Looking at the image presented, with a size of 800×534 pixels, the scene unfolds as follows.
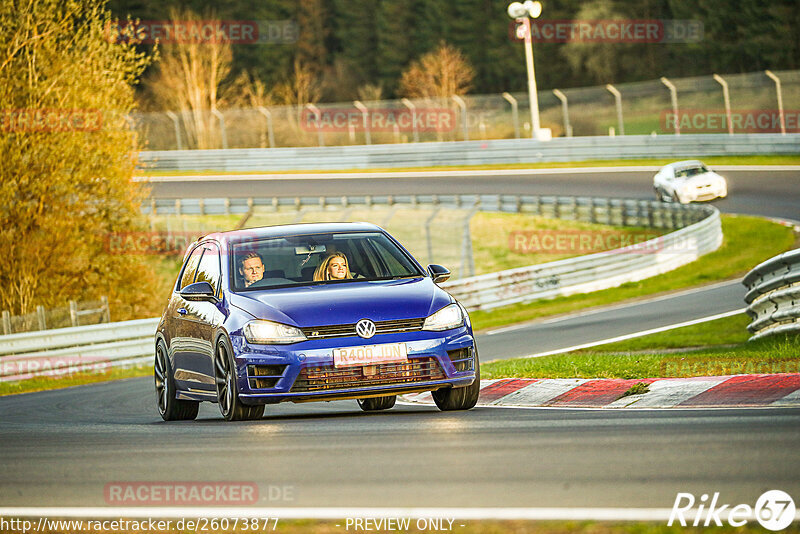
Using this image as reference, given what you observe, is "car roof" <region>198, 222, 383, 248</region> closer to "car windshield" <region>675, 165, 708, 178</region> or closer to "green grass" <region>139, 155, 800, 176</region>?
"green grass" <region>139, 155, 800, 176</region>

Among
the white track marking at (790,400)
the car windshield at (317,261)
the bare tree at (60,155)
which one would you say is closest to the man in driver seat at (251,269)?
the car windshield at (317,261)

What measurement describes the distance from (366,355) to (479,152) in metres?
45.5

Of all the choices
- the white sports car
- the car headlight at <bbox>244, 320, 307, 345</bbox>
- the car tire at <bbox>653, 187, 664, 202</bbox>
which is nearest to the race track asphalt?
the car headlight at <bbox>244, 320, 307, 345</bbox>

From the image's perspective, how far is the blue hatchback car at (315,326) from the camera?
9156mm

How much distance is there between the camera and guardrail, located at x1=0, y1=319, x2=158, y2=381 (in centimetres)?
2053

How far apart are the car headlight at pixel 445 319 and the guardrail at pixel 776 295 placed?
5.03m

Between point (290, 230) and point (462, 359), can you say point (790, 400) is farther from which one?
point (290, 230)

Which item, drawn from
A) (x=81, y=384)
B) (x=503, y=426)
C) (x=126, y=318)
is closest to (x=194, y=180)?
(x=126, y=318)

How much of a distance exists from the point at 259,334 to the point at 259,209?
1427 inches

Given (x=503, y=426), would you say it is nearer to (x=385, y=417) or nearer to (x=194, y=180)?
(x=385, y=417)

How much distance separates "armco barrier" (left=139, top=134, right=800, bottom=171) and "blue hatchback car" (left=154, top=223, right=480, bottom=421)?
33.7 meters

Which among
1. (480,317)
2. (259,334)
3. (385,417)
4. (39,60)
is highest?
(39,60)

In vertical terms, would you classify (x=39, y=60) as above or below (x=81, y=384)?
above

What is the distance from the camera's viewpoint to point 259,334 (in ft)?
30.5
